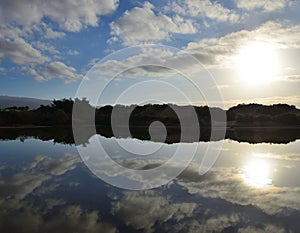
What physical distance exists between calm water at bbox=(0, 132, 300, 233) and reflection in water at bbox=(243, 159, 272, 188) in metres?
0.03

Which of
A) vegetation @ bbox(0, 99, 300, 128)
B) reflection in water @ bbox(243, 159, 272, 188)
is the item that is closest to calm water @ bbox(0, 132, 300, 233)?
reflection in water @ bbox(243, 159, 272, 188)

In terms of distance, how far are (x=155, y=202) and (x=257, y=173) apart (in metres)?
4.96

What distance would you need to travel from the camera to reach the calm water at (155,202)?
16.6 ft

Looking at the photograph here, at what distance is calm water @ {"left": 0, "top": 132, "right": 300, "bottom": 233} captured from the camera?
506 centimetres

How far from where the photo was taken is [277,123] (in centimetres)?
5344

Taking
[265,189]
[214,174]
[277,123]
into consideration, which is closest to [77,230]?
[265,189]

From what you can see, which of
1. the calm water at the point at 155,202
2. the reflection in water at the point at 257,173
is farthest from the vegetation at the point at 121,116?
the calm water at the point at 155,202

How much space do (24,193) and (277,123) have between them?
53.5 meters

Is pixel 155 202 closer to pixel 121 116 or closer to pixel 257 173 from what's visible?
pixel 257 173

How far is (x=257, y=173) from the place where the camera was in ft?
32.4

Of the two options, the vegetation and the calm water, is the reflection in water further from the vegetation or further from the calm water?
the vegetation

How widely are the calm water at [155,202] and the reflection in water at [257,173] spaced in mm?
29

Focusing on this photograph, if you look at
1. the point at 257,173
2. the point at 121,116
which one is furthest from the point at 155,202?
the point at 121,116

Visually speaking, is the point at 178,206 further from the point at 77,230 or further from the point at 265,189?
the point at 265,189
